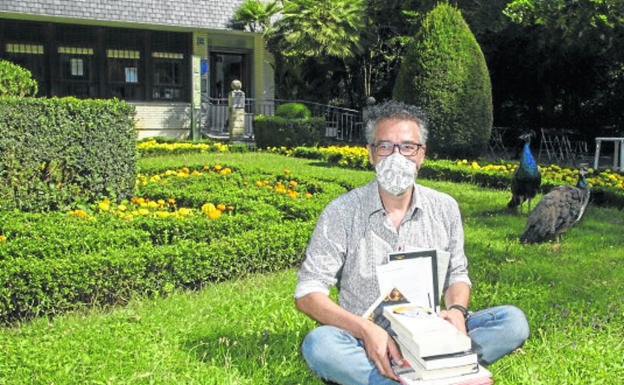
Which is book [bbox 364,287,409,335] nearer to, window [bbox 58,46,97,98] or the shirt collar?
the shirt collar

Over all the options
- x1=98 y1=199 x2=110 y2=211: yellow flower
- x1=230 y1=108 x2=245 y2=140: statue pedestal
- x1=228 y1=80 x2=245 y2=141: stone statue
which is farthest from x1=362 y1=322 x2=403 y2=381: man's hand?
x1=230 y1=108 x2=245 y2=140: statue pedestal

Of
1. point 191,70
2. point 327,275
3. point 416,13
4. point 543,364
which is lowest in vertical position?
point 543,364

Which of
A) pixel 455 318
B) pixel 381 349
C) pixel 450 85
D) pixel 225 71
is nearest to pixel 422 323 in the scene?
pixel 381 349

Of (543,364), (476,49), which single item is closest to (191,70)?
(476,49)

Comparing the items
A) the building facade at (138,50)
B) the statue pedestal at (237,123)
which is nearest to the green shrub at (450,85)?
the statue pedestal at (237,123)

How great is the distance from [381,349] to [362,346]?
0.98 ft

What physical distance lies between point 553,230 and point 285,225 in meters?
2.52

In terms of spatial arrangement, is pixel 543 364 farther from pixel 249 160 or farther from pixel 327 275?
pixel 249 160

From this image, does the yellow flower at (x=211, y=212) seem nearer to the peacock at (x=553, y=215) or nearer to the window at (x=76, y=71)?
the peacock at (x=553, y=215)

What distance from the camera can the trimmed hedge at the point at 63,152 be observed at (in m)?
7.18

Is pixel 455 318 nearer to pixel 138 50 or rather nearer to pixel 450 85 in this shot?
pixel 450 85

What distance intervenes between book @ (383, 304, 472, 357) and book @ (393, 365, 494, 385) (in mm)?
92

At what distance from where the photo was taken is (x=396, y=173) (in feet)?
9.27

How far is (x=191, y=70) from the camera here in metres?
20.7
